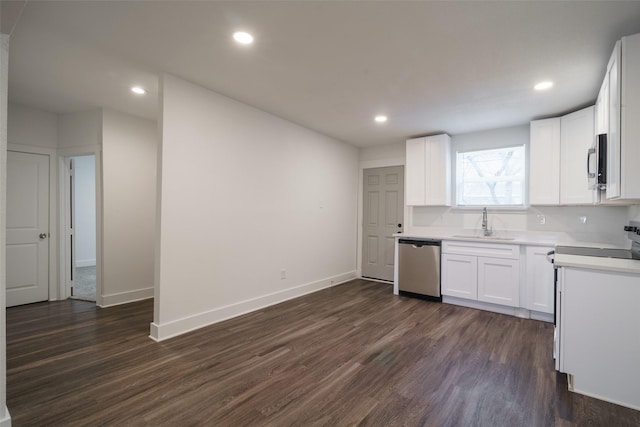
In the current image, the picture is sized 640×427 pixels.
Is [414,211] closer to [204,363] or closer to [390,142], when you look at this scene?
[390,142]

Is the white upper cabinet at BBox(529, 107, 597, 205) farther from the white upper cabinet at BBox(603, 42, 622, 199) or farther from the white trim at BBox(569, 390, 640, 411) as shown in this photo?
the white trim at BBox(569, 390, 640, 411)

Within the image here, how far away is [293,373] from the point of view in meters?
2.36

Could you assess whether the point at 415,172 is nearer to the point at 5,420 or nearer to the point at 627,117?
the point at 627,117

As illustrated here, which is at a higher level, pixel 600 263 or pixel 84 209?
pixel 84 209

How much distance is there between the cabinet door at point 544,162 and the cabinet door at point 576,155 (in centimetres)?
5

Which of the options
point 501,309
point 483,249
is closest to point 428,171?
point 483,249

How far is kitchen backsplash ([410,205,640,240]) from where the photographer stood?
3596 mm

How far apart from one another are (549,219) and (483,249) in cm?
100

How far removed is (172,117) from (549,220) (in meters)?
4.83

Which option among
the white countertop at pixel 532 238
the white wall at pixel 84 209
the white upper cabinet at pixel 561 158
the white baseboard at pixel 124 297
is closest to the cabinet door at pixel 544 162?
the white upper cabinet at pixel 561 158

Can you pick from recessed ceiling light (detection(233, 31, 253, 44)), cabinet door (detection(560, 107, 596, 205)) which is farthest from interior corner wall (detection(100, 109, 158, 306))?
cabinet door (detection(560, 107, 596, 205))

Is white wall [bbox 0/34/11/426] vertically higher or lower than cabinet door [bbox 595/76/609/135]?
lower

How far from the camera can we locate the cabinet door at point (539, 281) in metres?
3.56

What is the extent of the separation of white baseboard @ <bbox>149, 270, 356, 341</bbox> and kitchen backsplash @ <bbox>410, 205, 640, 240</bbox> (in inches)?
88.2
